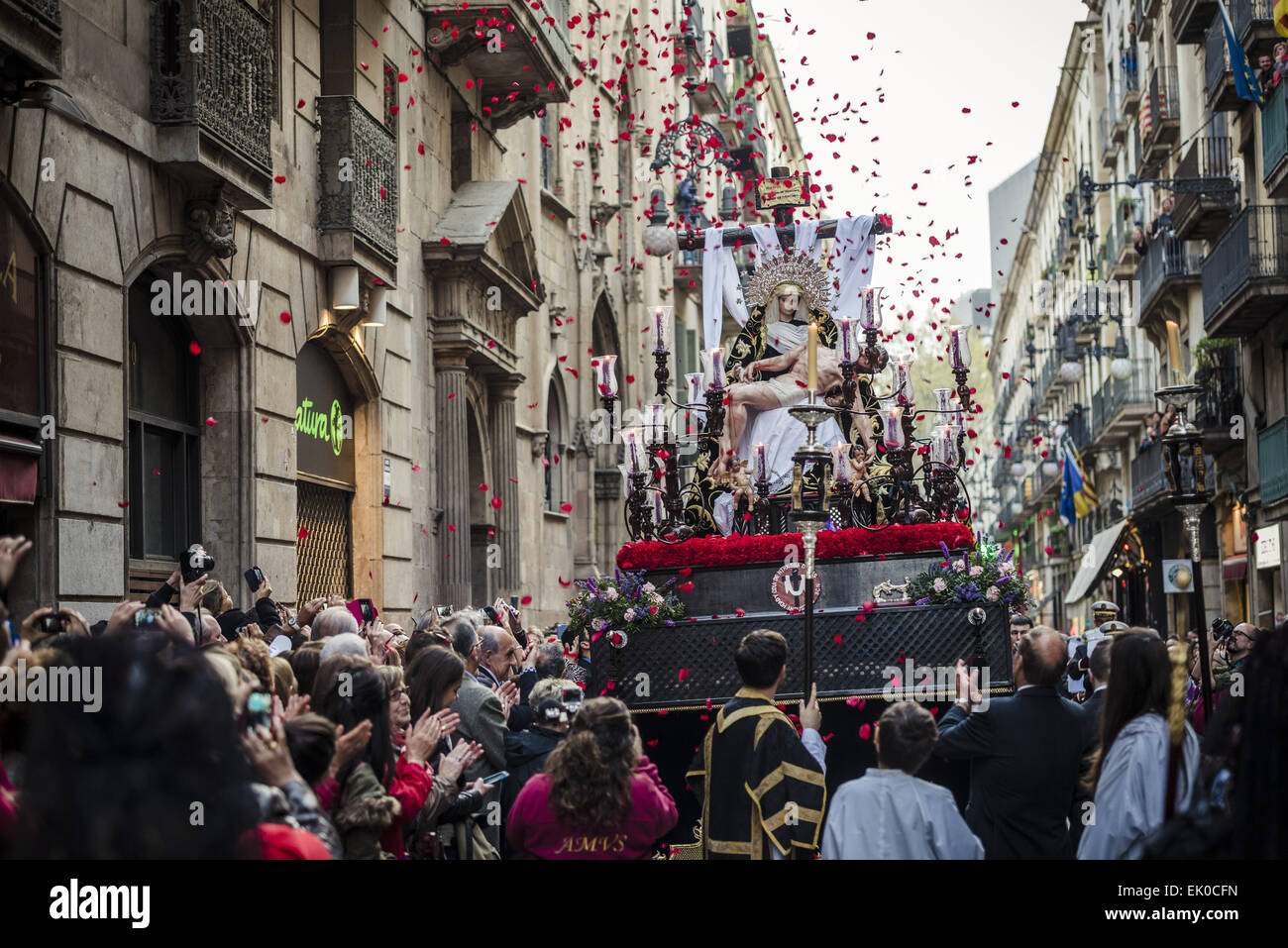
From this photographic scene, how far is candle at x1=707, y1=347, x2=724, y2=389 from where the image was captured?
11.8 m

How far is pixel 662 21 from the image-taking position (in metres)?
36.1

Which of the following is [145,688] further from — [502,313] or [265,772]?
[502,313]

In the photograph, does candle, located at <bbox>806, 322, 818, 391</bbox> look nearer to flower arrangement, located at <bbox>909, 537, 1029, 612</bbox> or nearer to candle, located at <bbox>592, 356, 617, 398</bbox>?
flower arrangement, located at <bbox>909, 537, 1029, 612</bbox>

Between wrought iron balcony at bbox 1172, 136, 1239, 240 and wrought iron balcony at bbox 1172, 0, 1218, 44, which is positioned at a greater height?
wrought iron balcony at bbox 1172, 0, 1218, 44

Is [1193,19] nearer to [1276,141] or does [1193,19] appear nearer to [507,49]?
[1276,141]

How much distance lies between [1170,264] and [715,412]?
919 inches

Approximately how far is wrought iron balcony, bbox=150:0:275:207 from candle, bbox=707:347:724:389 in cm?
386

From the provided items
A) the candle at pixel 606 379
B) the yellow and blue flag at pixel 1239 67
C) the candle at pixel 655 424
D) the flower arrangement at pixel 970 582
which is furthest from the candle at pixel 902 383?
the yellow and blue flag at pixel 1239 67

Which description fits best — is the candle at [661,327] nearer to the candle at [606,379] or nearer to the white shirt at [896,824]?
the candle at [606,379]

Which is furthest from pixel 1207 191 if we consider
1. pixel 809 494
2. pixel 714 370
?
pixel 809 494

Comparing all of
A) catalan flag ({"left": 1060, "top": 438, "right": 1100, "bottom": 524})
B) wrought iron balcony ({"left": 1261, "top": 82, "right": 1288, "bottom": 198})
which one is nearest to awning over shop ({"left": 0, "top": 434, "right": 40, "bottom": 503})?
wrought iron balcony ({"left": 1261, "top": 82, "right": 1288, "bottom": 198})
